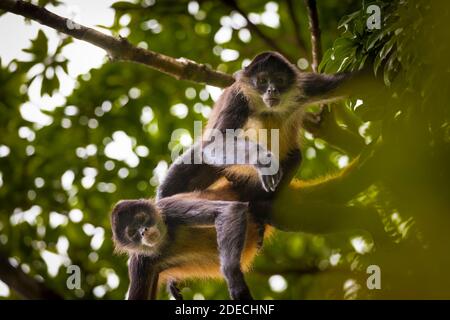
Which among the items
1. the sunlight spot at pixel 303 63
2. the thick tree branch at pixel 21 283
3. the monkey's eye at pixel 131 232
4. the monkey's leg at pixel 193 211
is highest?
the sunlight spot at pixel 303 63

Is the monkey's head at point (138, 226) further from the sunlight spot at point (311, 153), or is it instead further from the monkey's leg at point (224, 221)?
the sunlight spot at point (311, 153)

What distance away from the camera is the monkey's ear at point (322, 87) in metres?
2.30

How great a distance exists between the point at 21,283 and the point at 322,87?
56.2 inches

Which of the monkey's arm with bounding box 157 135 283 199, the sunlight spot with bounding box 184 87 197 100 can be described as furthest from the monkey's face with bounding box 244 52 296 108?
the sunlight spot with bounding box 184 87 197 100

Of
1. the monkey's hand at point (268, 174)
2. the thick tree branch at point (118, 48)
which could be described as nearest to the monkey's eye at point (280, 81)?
the thick tree branch at point (118, 48)

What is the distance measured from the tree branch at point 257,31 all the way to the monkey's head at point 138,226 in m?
0.97

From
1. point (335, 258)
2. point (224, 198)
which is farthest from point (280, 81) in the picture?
point (335, 258)

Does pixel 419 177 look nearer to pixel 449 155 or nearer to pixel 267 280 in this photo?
pixel 449 155

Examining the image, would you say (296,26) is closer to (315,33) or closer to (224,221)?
(315,33)

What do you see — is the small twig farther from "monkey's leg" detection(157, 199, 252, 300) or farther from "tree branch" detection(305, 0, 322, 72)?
"monkey's leg" detection(157, 199, 252, 300)

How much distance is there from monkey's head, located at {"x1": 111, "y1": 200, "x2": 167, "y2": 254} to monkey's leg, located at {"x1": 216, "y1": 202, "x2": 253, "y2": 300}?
20 cm

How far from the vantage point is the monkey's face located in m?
2.23
